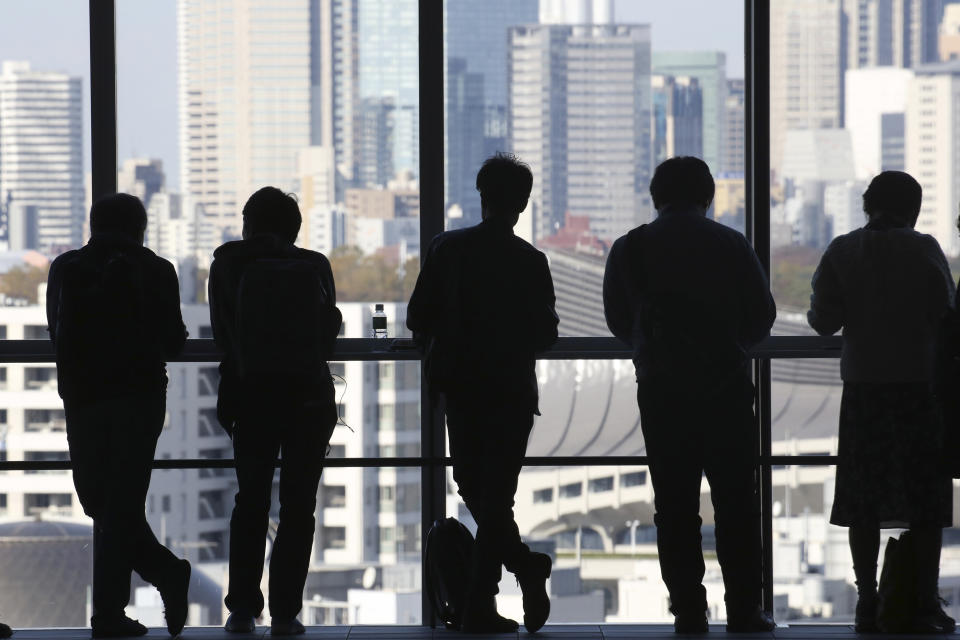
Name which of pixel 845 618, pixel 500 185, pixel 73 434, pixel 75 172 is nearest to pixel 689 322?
pixel 500 185

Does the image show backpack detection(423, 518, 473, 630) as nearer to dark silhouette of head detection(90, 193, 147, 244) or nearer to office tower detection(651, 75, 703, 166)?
dark silhouette of head detection(90, 193, 147, 244)

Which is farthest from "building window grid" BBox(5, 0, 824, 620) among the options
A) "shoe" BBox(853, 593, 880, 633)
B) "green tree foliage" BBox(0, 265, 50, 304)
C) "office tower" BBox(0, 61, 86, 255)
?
"shoe" BBox(853, 593, 880, 633)

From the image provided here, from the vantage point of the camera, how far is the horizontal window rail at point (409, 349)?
4062 mm

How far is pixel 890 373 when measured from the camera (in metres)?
3.59

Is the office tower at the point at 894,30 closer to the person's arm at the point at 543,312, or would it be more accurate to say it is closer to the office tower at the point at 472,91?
the office tower at the point at 472,91

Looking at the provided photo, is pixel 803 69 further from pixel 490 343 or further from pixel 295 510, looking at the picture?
pixel 295 510

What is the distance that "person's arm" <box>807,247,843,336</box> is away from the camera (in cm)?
369

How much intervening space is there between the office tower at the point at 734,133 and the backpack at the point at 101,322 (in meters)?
2.07

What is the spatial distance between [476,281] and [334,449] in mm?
968

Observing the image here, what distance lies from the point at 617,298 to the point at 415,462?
0.97 meters

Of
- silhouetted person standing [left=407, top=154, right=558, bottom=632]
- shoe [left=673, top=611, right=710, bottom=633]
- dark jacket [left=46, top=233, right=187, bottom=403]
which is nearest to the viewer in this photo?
dark jacket [left=46, top=233, right=187, bottom=403]

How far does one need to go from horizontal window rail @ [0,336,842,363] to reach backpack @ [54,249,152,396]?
1.81 feet

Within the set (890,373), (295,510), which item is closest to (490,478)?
(295,510)

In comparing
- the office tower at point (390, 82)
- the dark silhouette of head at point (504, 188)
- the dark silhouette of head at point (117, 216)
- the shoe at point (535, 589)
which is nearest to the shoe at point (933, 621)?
the shoe at point (535, 589)
